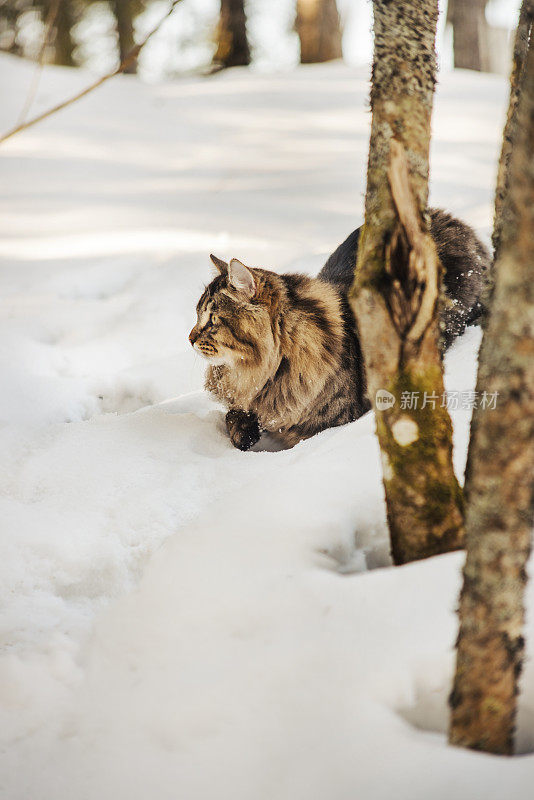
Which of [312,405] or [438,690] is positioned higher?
[438,690]

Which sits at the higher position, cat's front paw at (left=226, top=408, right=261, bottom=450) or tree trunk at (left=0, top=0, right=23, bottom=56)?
tree trunk at (left=0, top=0, right=23, bottom=56)

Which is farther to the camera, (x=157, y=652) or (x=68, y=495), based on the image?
(x=68, y=495)

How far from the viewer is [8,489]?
104 inches

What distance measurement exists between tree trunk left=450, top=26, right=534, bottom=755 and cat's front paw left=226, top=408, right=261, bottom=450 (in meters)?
1.79

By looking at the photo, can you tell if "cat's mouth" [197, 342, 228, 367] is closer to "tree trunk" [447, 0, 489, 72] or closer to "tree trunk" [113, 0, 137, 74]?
"tree trunk" [447, 0, 489, 72]

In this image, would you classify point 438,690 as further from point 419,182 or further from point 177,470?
point 177,470

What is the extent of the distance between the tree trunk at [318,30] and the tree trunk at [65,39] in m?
4.99

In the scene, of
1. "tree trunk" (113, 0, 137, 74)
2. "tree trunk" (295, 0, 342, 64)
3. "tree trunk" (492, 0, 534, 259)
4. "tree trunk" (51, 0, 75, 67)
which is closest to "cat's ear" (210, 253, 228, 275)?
"tree trunk" (492, 0, 534, 259)

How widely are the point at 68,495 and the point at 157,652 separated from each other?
3.55 feet

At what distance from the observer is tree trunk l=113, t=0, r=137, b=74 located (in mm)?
12281

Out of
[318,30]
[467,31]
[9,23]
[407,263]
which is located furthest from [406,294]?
[9,23]

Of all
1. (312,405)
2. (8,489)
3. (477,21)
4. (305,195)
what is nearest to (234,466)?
(312,405)

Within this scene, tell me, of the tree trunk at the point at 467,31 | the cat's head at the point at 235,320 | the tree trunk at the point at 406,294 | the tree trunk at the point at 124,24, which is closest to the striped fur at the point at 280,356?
the cat's head at the point at 235,320

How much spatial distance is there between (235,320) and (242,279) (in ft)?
0.58
